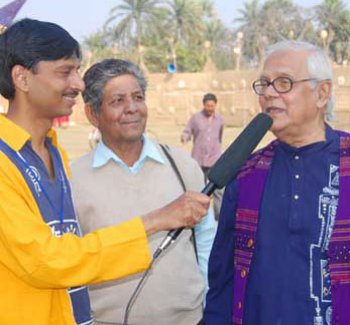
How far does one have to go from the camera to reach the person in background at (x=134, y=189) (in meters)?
3.10

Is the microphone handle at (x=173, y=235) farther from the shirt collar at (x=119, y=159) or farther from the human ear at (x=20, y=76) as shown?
the shirt collar at (x=119, y=159)

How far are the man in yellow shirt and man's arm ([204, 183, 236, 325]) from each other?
0.60m

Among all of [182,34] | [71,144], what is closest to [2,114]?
[71,144]

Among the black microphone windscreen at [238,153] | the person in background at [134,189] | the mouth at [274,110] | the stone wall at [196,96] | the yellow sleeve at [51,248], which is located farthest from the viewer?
the stone wall at [196,96]

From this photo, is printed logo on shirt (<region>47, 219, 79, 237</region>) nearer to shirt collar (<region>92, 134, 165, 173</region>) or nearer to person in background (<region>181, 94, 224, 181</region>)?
shirt collar (<region>92, 134, 165, 173</region>)

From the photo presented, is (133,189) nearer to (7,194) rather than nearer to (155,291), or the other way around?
(155,291)

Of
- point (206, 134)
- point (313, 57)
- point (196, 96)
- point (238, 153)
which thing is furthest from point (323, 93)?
point (196, 96)

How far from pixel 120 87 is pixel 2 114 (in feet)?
2.68

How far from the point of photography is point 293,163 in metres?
2.82

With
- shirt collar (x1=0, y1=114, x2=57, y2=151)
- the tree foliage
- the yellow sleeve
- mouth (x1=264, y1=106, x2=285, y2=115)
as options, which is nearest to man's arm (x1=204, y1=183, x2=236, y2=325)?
mouth (x1=264, y1=106, x2=285, y2=115)

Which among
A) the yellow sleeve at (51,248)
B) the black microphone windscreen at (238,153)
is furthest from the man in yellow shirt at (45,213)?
the black microphone windscreen at (238,153)

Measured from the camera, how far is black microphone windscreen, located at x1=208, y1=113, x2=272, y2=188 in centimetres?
233

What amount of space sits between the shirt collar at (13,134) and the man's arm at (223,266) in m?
0.91

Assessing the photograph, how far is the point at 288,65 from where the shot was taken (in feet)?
9.16
